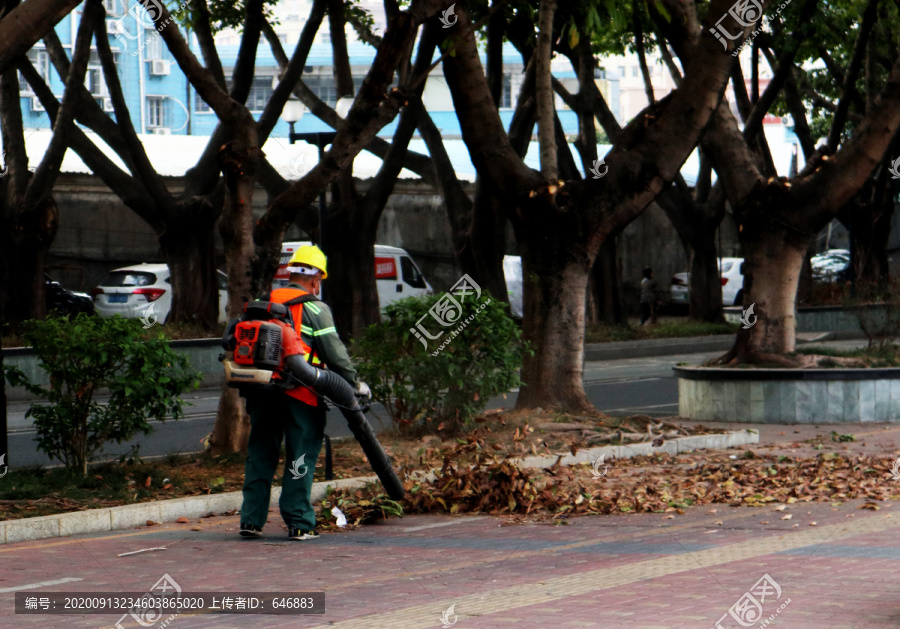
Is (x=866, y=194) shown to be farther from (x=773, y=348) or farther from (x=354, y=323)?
(x=773, y=348)

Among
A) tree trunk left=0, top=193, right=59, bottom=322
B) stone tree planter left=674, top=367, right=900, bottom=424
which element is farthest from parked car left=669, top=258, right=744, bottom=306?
stone tree planter left=674, top=367, right=900, bottom=424

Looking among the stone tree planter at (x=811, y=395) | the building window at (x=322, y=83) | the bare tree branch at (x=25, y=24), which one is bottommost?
the stone tree planter at (x=811, y=395)

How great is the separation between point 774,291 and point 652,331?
41.2ft

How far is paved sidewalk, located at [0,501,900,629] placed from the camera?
5359mm

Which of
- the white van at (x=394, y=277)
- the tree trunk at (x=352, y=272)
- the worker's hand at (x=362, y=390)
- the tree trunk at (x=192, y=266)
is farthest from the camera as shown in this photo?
the white van at (x=394, y=277)

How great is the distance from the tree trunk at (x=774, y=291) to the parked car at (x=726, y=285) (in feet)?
66.9

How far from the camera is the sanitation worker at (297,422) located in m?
7.47

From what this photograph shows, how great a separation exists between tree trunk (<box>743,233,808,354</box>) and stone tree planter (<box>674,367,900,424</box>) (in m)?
0.55

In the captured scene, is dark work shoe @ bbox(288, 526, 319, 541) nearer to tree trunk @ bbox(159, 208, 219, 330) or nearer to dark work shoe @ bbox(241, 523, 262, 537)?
dark work shoe @ bbox(241, 523, 262, 537)

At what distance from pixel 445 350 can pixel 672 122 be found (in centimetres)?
348

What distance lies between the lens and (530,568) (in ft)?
21.5

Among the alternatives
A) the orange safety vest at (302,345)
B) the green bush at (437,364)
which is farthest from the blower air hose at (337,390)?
the green bush at (437,364)

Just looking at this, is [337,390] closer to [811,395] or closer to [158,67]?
[811,395]

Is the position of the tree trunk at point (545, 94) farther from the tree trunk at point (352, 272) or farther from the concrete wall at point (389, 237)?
the concrete wall at point (389, 237)
